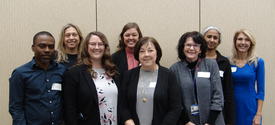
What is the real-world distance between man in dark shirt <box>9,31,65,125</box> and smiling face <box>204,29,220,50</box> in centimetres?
178

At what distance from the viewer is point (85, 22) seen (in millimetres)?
3361

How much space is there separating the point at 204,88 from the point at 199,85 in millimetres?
58

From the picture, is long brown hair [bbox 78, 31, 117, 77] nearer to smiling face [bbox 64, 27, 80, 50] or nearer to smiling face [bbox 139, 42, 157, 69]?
smiling face [bbox 139, 42, 157, 69]

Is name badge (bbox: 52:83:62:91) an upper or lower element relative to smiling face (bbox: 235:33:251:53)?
lower

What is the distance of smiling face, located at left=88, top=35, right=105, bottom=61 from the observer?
2338mm

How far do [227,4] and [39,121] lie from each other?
2810 mm

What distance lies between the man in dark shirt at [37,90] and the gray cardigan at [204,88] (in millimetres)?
1204

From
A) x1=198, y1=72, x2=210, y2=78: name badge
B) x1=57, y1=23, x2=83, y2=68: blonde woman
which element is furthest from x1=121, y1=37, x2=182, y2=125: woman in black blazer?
x1=57, y1=23, x2=83, y2=68: blonde woman

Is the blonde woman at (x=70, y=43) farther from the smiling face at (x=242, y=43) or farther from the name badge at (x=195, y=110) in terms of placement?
the smiling face at (x=242, y=43)

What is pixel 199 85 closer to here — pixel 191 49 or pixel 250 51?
pixel 191 49

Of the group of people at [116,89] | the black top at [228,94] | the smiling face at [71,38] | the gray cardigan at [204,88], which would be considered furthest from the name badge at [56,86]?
the black top at [228,94]

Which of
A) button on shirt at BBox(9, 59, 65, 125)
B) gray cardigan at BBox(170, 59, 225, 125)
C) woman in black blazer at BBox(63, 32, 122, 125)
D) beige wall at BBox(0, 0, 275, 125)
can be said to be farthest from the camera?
beige wall at BBox(0, 0, 275, 125)

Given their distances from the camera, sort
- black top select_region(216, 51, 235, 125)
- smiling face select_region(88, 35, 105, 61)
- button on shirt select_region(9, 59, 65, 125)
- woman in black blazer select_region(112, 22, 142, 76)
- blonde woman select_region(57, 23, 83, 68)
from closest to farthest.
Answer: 1. button on shirt select_region(9, 59, 65, 125)
2. smiling face select_region(88, 35, 105, 61)
3. black top select_region(216, 51, 235, 125)
4. blonde woman select_region(57, 23, 83, 68)
5. woman in black blazer select_region(112, 22, 142, 76)

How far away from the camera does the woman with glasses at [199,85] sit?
2494mm
